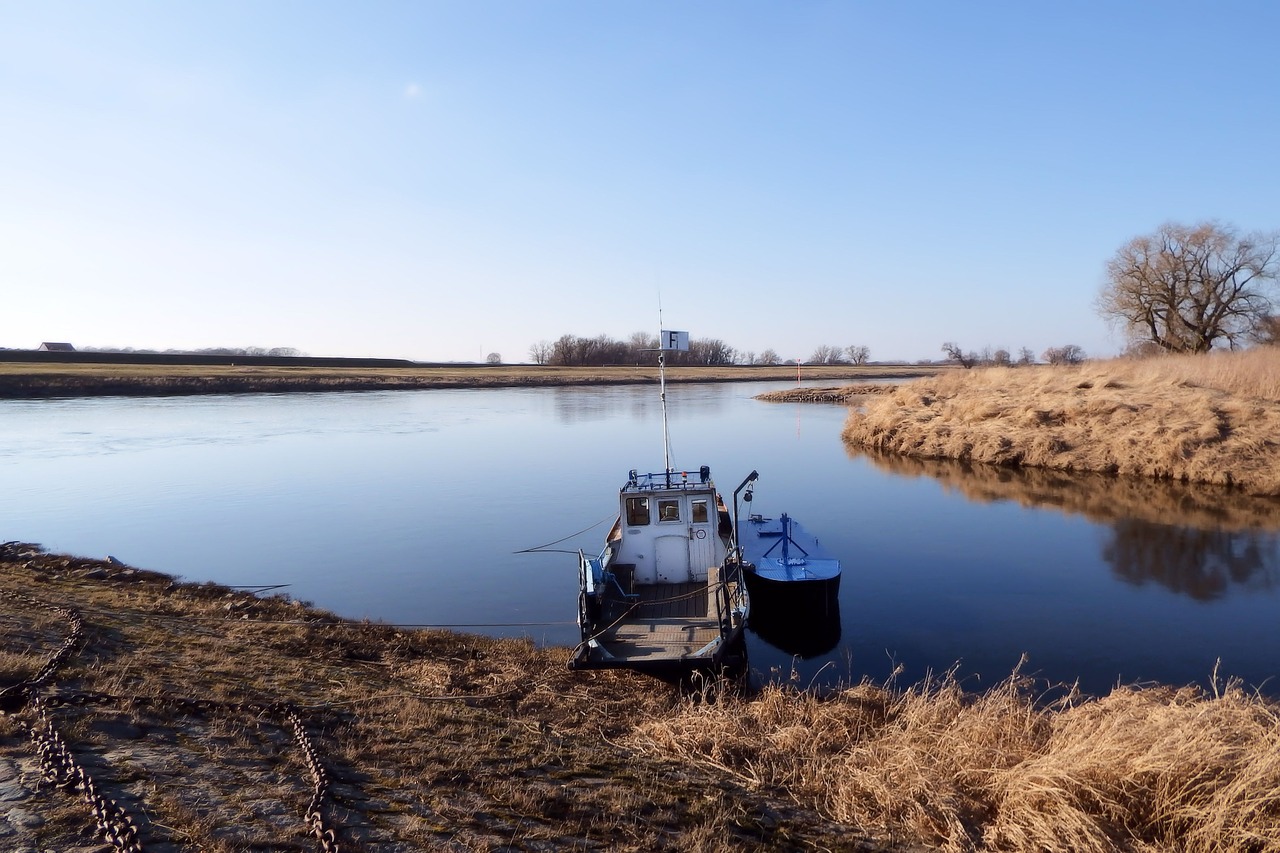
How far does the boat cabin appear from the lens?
1645cm

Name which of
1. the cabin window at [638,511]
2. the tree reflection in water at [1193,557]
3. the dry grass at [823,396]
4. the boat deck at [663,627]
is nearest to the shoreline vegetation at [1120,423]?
the tree reflection in water at [1193,557]

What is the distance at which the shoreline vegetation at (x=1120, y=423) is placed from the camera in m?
28.4

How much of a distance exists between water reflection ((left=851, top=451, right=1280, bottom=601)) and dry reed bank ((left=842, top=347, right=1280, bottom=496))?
983 millimetres

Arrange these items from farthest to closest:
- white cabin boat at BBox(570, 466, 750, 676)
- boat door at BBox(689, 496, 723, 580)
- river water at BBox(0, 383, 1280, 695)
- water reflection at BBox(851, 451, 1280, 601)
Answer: water reflection at BBox(851, 451, 1280, 601) → boat door at BBox(689, 496, 723, 580) → river water at BBox(0, 383, 1280, 695) → white cabin boat at BBox(570, 466, 750, 676)

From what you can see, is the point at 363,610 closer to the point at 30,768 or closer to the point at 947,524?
the point at 30,768

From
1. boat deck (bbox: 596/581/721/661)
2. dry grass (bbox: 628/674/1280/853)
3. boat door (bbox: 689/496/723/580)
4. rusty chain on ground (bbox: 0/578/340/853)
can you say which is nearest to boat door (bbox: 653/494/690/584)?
boat door (bbox: 689/496/723/580)

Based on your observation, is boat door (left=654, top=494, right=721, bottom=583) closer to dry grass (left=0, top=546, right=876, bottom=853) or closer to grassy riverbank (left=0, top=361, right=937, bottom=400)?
dry grass (left=0, top=546, right=876, bottom=853)

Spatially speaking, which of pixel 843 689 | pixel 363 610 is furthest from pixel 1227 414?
pixel 363 610

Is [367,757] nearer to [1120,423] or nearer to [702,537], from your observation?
[702,537]

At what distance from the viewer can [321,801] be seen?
20.6ft

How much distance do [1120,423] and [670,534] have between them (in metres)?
25.7

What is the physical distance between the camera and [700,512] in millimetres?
16625

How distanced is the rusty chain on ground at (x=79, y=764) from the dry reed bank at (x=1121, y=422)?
30.9 metres

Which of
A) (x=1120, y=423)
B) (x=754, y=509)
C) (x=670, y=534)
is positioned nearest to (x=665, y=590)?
(x=670, y=534)
